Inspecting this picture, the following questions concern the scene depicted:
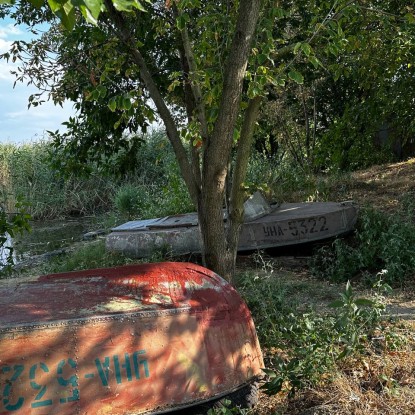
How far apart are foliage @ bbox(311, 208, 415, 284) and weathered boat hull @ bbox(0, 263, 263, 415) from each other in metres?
3.61

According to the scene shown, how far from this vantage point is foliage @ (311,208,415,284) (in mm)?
7084

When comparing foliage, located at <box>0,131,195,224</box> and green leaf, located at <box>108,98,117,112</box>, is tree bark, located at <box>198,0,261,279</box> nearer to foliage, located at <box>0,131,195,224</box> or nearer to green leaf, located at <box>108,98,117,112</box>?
green leaf, located at <box>108,98,117,112</box>

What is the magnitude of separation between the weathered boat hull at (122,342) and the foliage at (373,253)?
3614 mm

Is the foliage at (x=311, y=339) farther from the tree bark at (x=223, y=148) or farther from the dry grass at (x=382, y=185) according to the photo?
the dry grass at (x=382, y=185)

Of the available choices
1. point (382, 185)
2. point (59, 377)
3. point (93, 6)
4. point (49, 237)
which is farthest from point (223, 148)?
point (49, 237)

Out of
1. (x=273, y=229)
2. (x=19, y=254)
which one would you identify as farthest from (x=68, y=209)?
(x=273, y=229)

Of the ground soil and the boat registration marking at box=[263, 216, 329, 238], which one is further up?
the boat registration marking at box=[263, 216, 329, 238]

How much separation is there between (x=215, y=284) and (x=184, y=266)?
28 cm

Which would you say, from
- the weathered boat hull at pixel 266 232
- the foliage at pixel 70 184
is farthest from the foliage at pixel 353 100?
the foliage at pixel 70 184

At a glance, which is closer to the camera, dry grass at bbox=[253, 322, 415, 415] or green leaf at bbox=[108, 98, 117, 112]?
dry grass at bbox=[253, 322, 415, 415]

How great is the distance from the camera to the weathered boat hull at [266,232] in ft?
28.8

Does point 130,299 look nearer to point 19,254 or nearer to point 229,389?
point 229,389

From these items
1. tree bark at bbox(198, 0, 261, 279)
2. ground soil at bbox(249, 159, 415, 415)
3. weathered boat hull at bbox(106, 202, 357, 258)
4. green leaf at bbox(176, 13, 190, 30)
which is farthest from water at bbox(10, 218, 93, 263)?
ground soil at bbox(249, 159, 415, 415)

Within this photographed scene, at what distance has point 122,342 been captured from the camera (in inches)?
130
